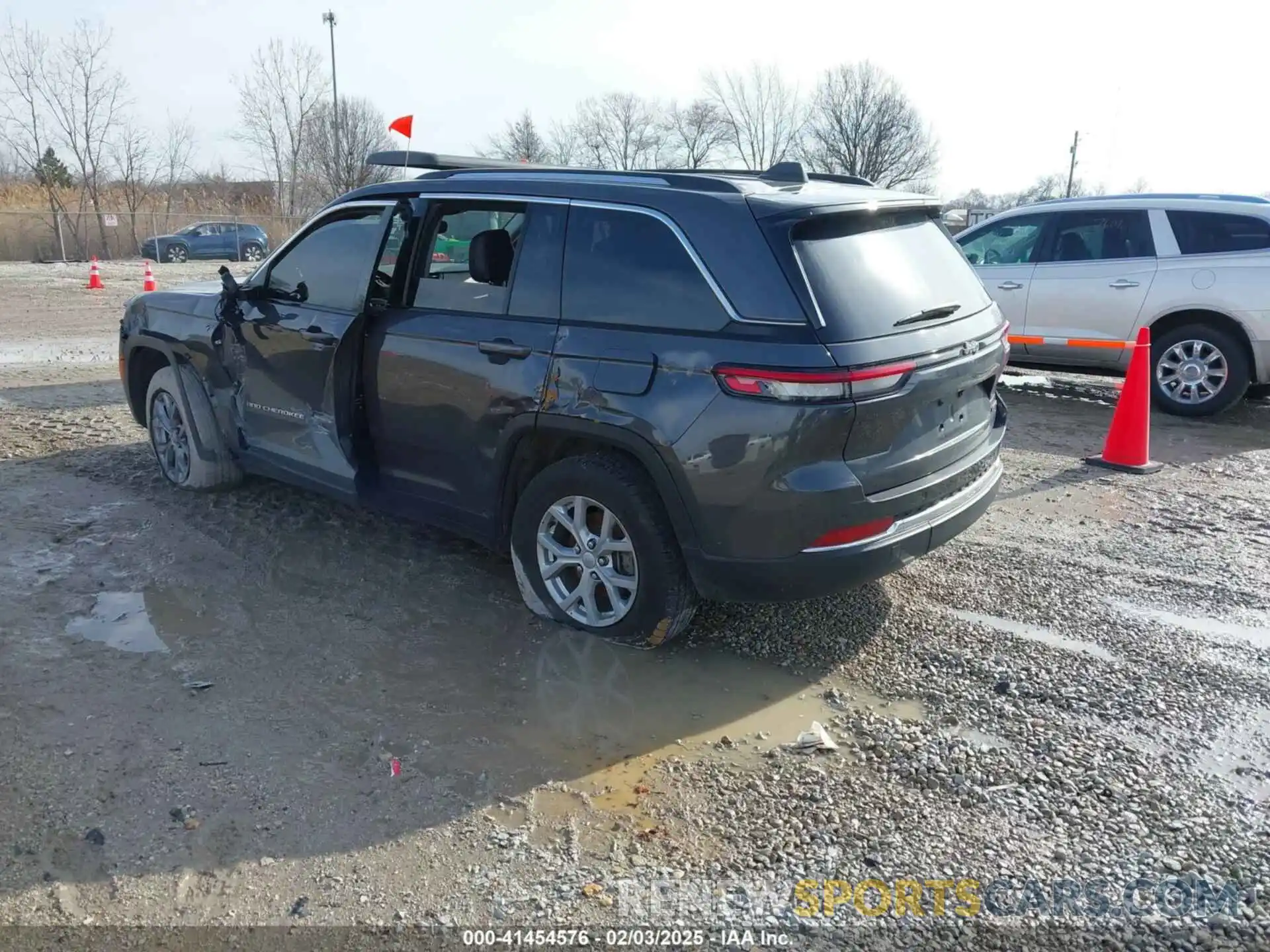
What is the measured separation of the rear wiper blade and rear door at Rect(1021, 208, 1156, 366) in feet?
18.0

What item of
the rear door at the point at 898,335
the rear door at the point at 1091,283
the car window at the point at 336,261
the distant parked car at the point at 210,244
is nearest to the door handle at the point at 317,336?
the car window at the point at 336,261

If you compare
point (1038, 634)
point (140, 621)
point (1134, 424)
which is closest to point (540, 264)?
point (140, 621)

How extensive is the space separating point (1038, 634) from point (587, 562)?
6.61 feet

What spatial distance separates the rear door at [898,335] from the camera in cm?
339

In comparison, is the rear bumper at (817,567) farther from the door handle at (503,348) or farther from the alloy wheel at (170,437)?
the alloy wheel at (170,437)

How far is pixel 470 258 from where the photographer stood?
4223 millimetres

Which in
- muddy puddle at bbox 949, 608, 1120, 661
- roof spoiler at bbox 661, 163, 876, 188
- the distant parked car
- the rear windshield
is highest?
the distant parked car

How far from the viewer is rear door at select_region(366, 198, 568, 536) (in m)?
3.96

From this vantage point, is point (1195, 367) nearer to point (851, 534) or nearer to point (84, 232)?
point (851, 534)

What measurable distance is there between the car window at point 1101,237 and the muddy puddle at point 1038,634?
227 inches

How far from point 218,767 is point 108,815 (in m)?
0.35

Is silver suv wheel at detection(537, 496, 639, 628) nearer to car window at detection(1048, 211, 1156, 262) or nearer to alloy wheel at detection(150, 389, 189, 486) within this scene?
alloy wheel at detection(150, 389, 189, 486)

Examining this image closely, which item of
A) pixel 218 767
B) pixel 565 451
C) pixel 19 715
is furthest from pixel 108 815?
pixel 565 451

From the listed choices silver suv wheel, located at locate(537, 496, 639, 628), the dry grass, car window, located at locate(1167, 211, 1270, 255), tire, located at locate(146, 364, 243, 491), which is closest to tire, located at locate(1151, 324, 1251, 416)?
car window, located at locate(1167, 211, 1270, 255)
